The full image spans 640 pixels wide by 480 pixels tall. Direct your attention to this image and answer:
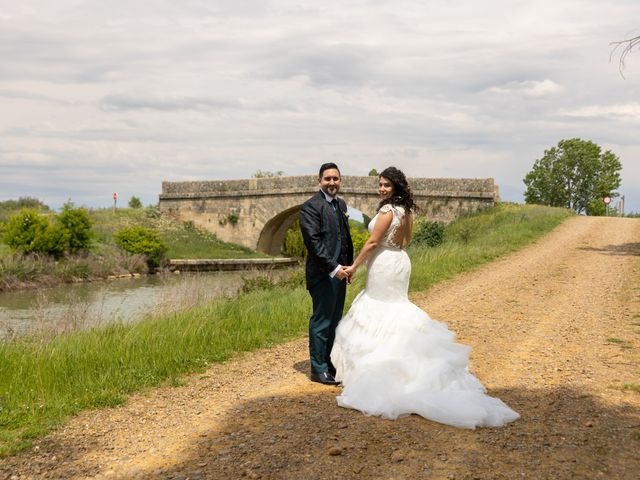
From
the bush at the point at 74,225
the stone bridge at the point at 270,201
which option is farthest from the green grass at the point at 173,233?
the bush at the point at 74,225

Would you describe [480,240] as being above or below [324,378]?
above

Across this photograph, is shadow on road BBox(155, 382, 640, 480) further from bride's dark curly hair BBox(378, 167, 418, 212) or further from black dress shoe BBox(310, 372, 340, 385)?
bride's dark curly hair BBox(378, 167, 418, 212)

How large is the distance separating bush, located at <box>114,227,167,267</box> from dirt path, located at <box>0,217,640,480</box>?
23810 mm

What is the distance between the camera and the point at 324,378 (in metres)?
5.62

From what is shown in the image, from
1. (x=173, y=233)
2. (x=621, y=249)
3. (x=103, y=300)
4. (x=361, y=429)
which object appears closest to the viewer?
(x=361, y=429)

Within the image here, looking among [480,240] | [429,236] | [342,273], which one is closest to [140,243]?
[429,236]

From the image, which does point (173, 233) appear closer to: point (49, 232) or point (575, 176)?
point (49, 232)

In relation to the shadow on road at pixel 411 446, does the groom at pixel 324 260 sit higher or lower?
higher

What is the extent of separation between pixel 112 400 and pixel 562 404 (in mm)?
3514

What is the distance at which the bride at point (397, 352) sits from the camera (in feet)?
15.1

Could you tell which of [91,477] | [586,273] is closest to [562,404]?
[91,477]

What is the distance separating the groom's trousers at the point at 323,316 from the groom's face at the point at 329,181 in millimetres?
747

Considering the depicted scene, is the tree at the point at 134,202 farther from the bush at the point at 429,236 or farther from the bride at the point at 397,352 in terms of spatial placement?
the bride at the point at 397,352

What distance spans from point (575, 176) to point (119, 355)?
149 feet
